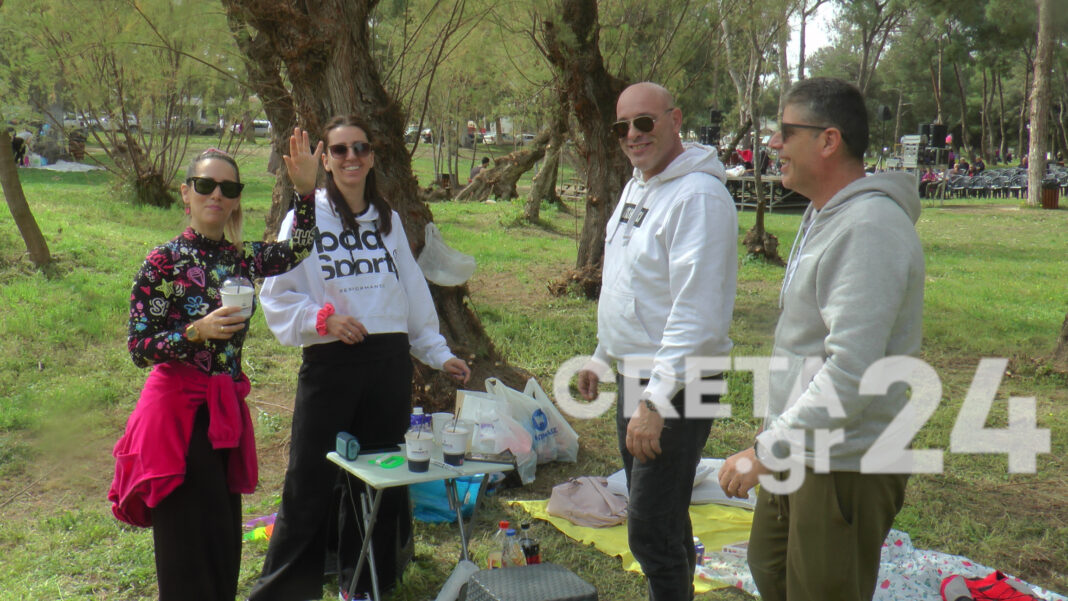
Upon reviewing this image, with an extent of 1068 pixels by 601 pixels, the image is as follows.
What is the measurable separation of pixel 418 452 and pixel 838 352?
57.9 inches

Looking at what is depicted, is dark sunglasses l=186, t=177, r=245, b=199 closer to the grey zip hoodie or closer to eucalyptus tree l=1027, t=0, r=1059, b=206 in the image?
the grey zip hoodie

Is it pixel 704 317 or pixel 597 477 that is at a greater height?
pixel 704 317

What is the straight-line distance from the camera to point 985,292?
10156mm

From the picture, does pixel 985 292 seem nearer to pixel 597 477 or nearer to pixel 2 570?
pixel 597 477

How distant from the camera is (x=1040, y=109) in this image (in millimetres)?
20781

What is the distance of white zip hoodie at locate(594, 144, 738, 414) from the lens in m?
2.46

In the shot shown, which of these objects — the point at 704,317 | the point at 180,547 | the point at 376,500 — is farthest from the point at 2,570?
the point at 704,317

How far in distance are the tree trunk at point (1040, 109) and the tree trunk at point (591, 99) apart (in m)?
15.1

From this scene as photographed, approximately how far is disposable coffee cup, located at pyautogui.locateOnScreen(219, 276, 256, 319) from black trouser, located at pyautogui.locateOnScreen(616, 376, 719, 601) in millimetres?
1204

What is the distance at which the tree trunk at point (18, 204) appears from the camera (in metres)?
8.47

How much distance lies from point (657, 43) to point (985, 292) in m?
4.90

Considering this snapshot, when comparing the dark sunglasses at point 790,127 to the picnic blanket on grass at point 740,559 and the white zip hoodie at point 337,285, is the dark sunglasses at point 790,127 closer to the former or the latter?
the white zip hoodie at point 337,285

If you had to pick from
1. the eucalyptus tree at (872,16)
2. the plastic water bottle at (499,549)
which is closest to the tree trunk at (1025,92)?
the eucalyptus tree at (872,16)

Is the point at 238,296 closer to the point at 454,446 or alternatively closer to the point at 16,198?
the point at 454,446
